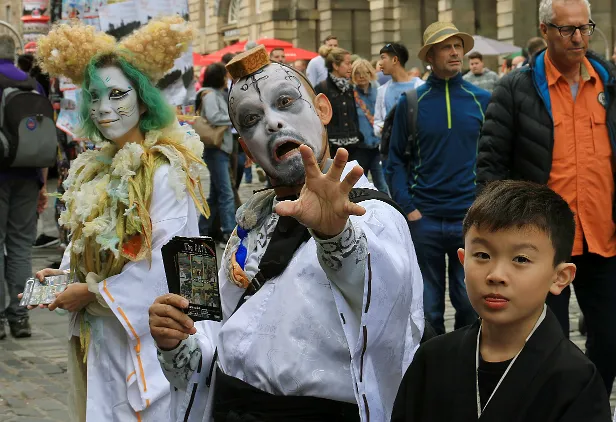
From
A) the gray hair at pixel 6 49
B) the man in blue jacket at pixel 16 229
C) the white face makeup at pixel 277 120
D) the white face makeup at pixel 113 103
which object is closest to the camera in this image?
the white face makeup at pixel 277 120

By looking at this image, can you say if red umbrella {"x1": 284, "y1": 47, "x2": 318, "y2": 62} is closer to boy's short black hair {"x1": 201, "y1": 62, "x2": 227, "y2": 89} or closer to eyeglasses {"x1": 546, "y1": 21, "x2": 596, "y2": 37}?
boy's short black hair {"x1": 201, "y1": 62, "x2": 227, "y2": 89}

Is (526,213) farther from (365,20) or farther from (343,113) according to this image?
(365,20)

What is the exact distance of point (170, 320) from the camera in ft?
9.59

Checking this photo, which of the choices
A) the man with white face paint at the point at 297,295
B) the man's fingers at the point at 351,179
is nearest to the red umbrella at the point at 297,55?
the man with white face paint at the point at 297,295

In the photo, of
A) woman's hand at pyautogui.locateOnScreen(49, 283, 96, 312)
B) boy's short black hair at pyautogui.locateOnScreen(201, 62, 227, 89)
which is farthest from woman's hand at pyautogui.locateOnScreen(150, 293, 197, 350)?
boy's short black hair at pyautogui.locateOnScreen(201, 62, 227, 89)

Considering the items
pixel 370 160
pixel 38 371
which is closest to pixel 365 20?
pixel 370 160

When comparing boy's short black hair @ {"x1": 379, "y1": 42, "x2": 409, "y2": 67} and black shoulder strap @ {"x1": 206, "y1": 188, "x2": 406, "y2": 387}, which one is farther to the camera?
boy's short black hair @ {"x1": 379, "y1": 42, "x2": 409, "y2": 67}

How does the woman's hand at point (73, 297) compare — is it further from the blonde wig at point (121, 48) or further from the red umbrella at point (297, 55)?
the red umbrella at point (297, 55)

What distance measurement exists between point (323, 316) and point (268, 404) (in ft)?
0.83

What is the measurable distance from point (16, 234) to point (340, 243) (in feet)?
19.5

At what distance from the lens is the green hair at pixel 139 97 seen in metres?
4.62

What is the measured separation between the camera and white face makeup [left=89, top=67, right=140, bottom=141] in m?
4.57

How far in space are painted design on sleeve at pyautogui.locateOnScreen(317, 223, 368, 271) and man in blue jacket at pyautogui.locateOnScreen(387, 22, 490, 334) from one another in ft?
13.0

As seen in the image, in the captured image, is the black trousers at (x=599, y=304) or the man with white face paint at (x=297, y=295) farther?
the black trousers at (x=599, y=304)
